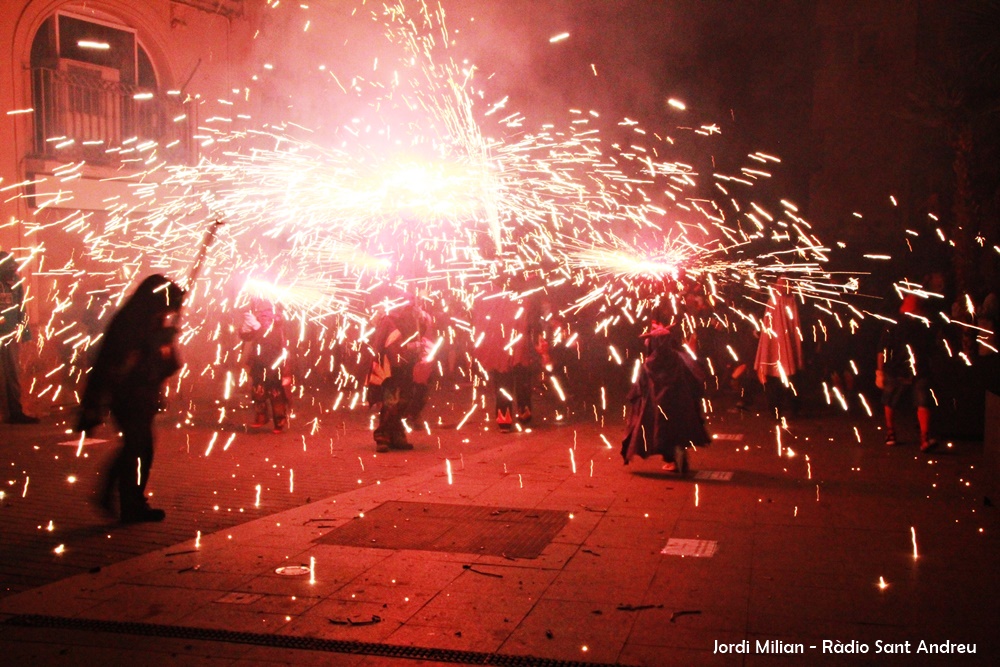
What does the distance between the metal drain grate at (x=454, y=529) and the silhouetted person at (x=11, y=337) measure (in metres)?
6.26

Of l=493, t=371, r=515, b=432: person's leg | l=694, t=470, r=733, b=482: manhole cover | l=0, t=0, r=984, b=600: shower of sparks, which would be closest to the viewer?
l=694, t=470, r=733, b=482: manhole cover

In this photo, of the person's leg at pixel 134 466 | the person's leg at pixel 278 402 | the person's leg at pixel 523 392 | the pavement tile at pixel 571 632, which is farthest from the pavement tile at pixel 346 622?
the person's leg at pixel 523 392

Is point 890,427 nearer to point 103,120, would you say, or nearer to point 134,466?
point 134,466

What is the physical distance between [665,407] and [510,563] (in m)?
3.21

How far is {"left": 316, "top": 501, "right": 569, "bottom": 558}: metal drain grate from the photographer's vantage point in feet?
19.3

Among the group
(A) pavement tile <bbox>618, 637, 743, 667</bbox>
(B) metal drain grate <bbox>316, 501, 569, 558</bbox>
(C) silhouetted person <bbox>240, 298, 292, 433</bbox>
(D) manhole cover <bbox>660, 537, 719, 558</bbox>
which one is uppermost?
(C) silhouetted person <bbox>240, 298, 292, 433</bbox>

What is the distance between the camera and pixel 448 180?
44.0ft

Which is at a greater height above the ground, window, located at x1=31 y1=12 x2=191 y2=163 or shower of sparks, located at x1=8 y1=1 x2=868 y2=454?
window, located at x1=31 y1=12 x2=191 y2=163

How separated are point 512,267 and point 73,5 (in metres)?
7.40

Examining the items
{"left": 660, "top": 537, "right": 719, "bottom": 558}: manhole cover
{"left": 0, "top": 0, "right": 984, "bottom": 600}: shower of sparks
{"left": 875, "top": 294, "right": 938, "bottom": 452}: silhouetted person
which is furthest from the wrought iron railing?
{"left": 660, "top": 537, "right": 719, "bottom": 558}: manhole cover

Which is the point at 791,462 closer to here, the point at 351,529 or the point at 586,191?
the point at 351,529

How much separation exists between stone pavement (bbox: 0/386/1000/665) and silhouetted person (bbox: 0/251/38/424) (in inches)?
88.4

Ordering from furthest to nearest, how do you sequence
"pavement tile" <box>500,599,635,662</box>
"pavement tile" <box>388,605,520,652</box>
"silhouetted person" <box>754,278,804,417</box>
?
"silhouetted person" <box>754,278,804,417</box> → "pavement tile" <box>388,605,520,652</box> → "pavement tile" <box>500,599,635,662</box>

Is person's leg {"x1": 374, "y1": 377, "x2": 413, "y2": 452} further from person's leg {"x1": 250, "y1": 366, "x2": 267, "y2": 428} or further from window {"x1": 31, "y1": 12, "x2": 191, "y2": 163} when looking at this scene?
window {"x1": 31, "y1": 12, "x2": 191, "y2": 163}
